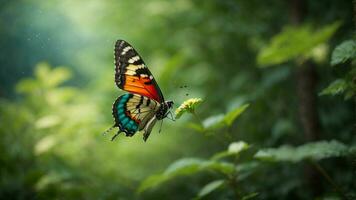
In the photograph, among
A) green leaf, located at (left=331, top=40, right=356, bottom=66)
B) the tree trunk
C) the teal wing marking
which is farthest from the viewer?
the tree trunk

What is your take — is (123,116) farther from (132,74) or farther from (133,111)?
(132,74)

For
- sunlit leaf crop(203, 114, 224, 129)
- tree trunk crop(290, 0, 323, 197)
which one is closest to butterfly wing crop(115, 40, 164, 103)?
sunlit leaf crop(203, 114, 224, 129)

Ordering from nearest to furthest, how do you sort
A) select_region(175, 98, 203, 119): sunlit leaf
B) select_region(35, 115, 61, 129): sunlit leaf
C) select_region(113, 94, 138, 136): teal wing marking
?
1. select_region(175, 98, 203, 119): sunlit leaf
2. select_region(113, 94, 138, 136): teal wing marking
3. select_region(35, 115, 61, 129): sunlit leaf

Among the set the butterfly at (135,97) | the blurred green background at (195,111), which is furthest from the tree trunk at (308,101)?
the butterfly at (135,97)

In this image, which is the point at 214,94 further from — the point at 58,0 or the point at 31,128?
the point at 58,0

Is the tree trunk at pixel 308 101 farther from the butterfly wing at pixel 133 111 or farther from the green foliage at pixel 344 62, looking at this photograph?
the butterfly wing at pixel 133 111

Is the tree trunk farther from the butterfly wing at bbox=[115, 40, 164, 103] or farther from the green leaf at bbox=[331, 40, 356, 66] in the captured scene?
the butterfly wing at bbox=[115, 40, 164, 103]

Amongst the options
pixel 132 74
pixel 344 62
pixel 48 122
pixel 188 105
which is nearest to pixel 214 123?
pixel 188 105
